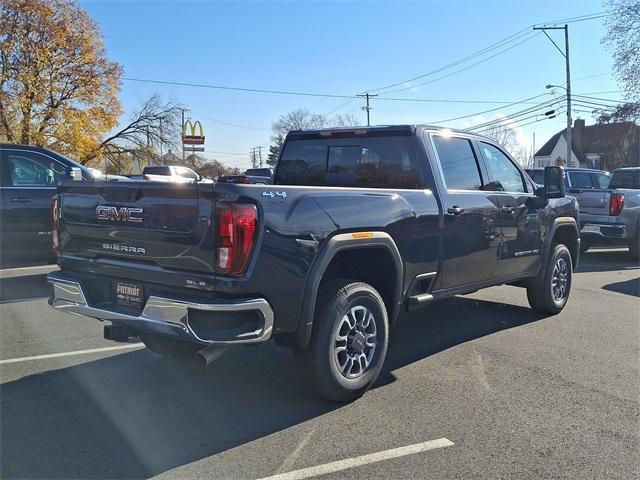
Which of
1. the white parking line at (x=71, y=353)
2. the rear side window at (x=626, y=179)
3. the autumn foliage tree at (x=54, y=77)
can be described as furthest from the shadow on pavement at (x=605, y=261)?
the autumn foliage tree at (x=54, y=77)

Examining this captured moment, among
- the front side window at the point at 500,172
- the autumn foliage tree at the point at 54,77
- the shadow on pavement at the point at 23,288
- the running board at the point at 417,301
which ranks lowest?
the shadow on pavement at the point at 23,288

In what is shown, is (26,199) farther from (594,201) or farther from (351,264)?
(594,201)

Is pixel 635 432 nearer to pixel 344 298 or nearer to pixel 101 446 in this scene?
pixel 344 298

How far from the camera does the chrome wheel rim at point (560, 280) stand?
6.71 metres

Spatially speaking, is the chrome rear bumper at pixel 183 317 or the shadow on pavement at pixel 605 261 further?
the shadow on pavement at pixel 605 261

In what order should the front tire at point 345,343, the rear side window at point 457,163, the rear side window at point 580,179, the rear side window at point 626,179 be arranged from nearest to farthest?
1. the front tire at point 345,343
2. the rear side window at point 457,163
3. the rear side window at point 626,179
4. the rear side window at point 580,179

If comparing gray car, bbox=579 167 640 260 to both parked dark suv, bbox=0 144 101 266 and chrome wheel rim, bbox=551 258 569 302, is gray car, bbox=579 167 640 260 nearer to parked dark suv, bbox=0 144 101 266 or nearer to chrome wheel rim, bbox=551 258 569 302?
chrome wheel rim, bbox=551 258 569 302

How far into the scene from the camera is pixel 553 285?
6703 millimetres

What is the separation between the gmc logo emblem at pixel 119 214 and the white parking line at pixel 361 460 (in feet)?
6.11

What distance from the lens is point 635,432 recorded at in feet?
12.1

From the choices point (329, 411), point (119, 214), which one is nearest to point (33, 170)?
point (119, 214)

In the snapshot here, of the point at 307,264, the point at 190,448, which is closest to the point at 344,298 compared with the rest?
the point at 307,264

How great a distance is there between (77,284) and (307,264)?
174 centimetres

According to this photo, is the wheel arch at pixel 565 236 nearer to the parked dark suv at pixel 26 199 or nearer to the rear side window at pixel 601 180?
the parked dark suv at pixel 26 199
